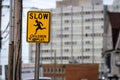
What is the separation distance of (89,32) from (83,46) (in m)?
4.77

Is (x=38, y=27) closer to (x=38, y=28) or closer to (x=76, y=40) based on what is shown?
(x=38, y=28)

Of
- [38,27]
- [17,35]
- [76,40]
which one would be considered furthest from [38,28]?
[76,40]

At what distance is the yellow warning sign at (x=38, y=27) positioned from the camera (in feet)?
38.4

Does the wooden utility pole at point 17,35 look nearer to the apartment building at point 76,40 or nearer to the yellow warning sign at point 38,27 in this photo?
the yellow warning sign at point 38,27

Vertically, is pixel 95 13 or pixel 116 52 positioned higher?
pixel 95 13

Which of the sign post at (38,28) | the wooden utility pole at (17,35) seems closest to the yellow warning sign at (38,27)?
the sign post at (38,28)

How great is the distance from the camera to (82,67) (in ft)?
291

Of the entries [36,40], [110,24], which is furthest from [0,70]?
[110,24]

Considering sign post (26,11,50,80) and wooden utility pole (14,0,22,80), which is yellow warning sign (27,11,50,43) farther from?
wooden utility pole (14,0,22,80)

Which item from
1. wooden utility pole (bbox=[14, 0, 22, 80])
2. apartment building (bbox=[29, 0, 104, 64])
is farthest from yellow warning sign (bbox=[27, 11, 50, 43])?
apartment building (bbox=[29, 0, 104, 64])

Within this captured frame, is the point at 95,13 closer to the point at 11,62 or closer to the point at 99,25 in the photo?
the point at 99,25

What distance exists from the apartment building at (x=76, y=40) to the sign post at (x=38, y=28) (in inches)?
4651

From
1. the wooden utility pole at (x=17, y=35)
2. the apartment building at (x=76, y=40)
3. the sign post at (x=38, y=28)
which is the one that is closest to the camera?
the sign post at (x=38, y=28)

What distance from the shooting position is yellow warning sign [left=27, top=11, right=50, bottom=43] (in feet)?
38.4
